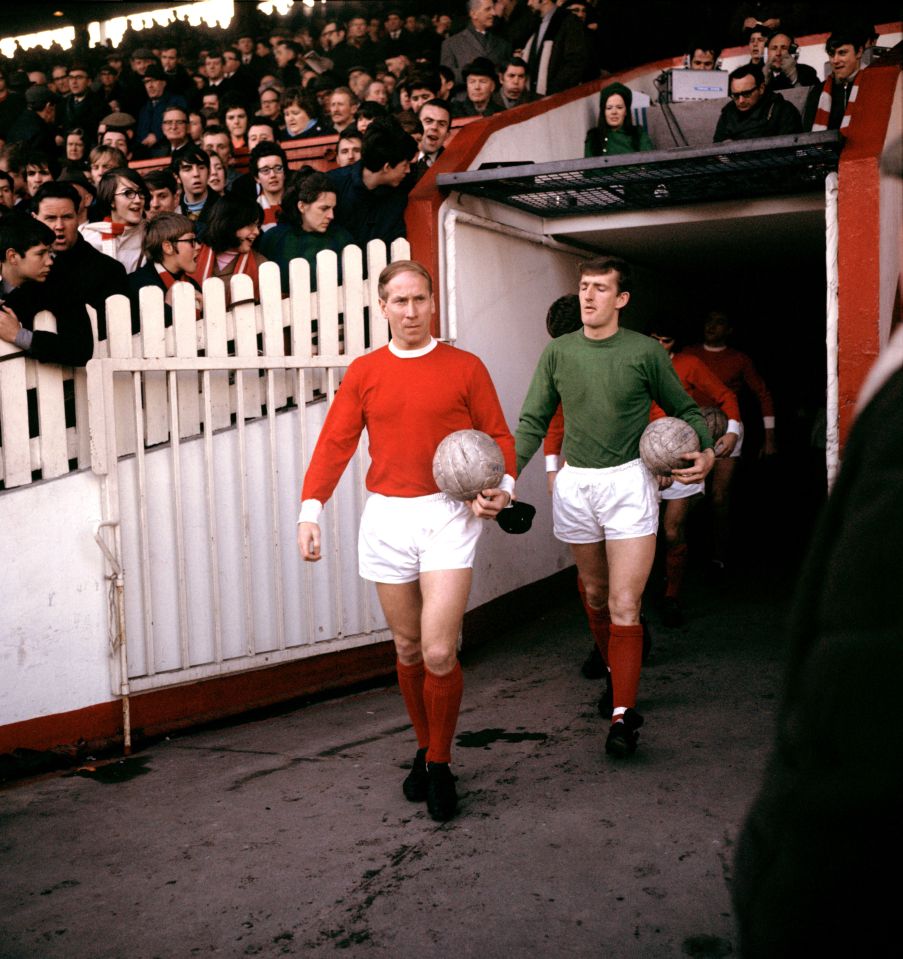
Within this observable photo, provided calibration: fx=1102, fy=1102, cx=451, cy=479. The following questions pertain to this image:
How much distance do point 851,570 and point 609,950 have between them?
103 inches

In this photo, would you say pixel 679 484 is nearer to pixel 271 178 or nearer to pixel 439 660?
pixel 439 660

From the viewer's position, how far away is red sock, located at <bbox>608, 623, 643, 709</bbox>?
5047 millimetres

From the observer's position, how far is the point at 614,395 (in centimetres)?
525

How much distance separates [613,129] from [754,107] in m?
1.29

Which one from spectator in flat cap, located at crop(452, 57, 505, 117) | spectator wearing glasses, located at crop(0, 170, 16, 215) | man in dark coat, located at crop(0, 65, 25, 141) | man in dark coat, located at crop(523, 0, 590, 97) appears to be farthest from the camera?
man in dark coat, located at crop(0, 65, 25, 141)

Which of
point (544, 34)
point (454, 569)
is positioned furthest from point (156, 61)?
point (454, 569)

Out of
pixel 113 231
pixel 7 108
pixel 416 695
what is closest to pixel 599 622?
pixel 416 695

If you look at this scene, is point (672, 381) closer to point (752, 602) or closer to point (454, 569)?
point (454, 569)

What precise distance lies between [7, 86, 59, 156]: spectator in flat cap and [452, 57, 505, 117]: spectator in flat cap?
465 cm

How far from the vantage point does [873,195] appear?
614 centimetres

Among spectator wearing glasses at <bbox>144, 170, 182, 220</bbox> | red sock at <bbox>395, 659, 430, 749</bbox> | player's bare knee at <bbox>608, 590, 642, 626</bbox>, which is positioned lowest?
red sock at <bbox>395, 659, 430, 749</bbox>

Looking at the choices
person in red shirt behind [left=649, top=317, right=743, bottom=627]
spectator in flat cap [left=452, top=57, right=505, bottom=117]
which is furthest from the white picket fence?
spectator in flat cap [left=452, top=57, right=505, bottom=117]

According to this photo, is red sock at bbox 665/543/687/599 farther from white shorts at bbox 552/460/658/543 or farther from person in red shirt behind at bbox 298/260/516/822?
person in red shirt behind at bbox 298/260/516/822

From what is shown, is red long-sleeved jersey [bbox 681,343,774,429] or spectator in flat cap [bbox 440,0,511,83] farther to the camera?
spectator in flat cap [bbox 440,0,511,83]
